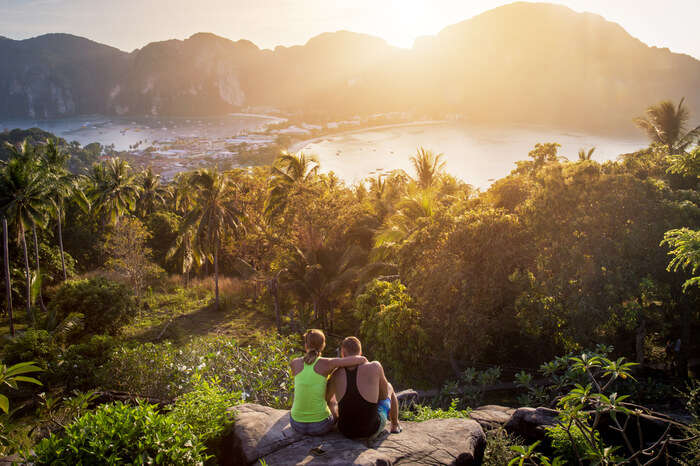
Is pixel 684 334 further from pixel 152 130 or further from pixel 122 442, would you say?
pixel 152 130

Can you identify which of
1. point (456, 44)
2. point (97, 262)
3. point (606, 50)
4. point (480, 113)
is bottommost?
point (97, 262)

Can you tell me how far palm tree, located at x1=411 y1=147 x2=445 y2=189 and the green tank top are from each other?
18.5 m

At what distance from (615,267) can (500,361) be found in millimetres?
3520

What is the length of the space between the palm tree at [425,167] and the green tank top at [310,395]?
1847 centimetres

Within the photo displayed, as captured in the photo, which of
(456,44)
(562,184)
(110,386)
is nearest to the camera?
(110,386)

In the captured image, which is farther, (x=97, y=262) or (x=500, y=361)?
(x=97, y=262)

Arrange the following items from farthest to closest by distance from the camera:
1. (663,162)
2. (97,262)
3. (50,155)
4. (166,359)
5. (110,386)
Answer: (97,262), (50,155), (663,162), (110,386), (166,359)

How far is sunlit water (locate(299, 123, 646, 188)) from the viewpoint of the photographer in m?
47.2

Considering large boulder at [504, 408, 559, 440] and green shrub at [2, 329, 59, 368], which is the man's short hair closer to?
large boulder at [504, 408, 559, 440]

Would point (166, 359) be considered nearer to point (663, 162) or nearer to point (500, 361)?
point (500, 361)

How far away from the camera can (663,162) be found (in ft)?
33.0

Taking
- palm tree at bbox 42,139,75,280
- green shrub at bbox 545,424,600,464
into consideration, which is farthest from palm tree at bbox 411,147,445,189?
palm tree at bbox 42,139,75,280

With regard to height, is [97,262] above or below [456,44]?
below

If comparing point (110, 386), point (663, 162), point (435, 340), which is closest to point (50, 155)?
point (110, 386)
